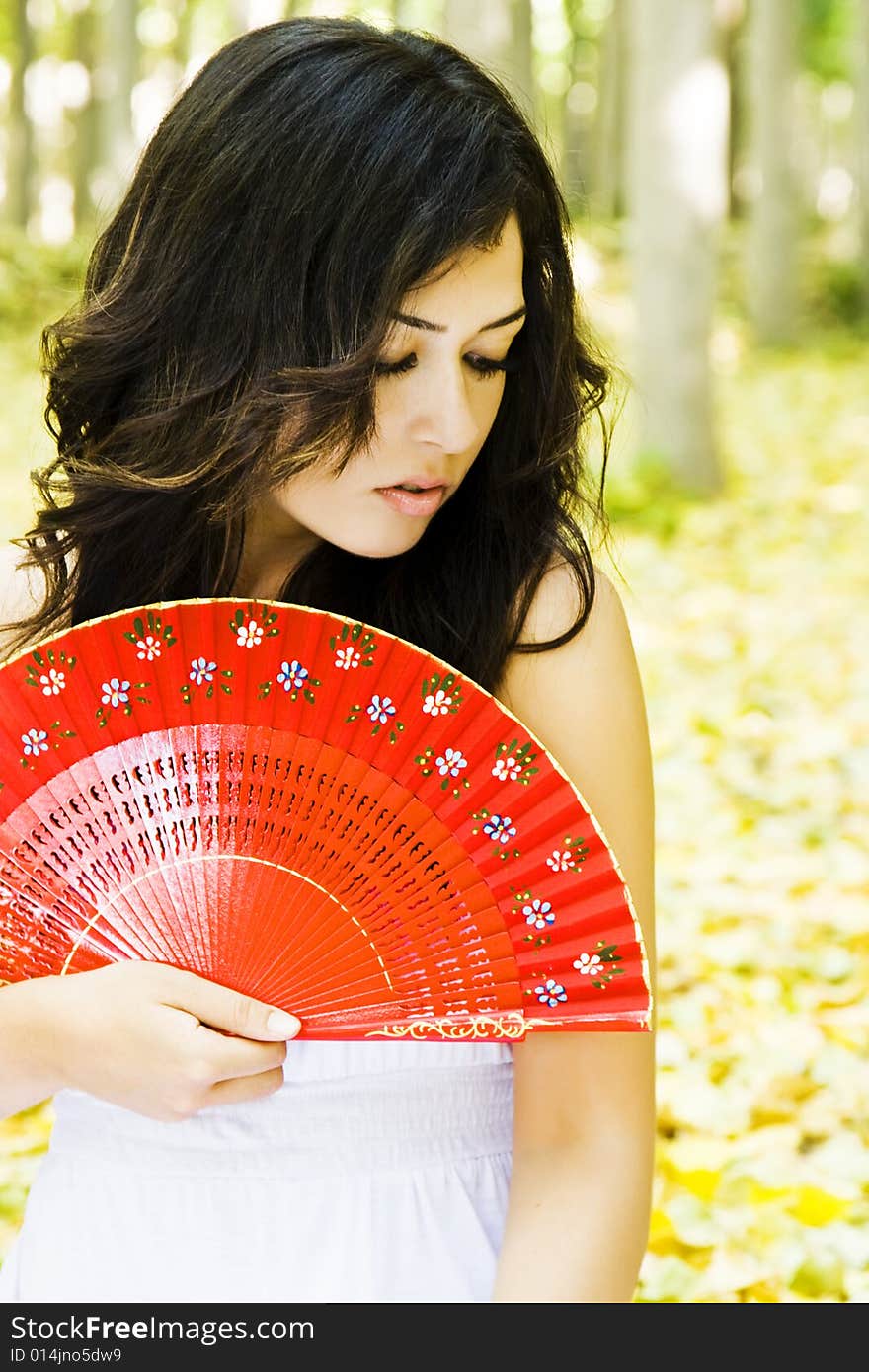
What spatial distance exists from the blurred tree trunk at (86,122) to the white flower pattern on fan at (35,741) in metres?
20.8

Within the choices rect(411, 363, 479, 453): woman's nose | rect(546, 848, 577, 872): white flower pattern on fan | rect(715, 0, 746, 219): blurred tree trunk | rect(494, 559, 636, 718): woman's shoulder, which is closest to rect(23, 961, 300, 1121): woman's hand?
rect(546, 848, 577, 872): white flower pattern on fan

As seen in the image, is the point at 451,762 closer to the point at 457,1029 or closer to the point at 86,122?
the point at 457,1029

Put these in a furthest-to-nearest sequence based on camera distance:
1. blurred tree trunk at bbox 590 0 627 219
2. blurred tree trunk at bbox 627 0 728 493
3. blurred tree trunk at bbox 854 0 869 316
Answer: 1. blurred tree trunk at bbox 590 0 627 219
2. blurred tree trunk at bbox 854 0 869 316
3. blurred tree trunk at bbox 627 0 728 493

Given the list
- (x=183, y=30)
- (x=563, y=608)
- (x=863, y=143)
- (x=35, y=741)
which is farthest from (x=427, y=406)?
Answer: (x=183, y=30)

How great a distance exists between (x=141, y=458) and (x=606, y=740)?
597mm

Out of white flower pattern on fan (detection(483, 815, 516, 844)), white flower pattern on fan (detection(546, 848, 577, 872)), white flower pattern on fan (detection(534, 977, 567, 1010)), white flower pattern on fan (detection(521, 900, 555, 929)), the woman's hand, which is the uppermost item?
white flower pattern on fan (detection(483, 815, 516, 844))

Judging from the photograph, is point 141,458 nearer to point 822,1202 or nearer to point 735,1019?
point 822,1202

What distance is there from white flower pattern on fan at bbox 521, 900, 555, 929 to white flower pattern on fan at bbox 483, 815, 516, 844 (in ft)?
0.20

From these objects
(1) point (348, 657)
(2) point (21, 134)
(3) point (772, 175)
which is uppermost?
(2) point (21, 134)

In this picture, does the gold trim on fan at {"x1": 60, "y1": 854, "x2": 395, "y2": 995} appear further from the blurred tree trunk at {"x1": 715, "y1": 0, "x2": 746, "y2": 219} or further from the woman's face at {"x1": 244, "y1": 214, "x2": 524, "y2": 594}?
the blurred tree trunk at {"x1": 715, "y1": 0, "x2": 746, "y2": 219}

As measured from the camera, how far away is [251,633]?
1.36 meters

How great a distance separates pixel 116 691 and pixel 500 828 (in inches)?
14.7

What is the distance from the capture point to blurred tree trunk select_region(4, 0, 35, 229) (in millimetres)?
19875

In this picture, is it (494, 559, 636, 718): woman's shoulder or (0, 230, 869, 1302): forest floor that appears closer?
(494, 559, 636, 718): woman's shoulder
